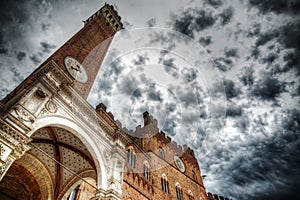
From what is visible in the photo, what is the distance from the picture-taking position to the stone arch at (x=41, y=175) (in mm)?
10797

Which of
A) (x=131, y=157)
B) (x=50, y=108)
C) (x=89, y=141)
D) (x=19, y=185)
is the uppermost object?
(x=131, y=157)

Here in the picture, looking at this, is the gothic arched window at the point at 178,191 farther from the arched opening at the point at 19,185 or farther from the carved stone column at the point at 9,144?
the carved stone column at the point at 9,144

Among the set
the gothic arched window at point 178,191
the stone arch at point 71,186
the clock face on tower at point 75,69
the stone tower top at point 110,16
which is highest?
the stone tower top at point 110,16

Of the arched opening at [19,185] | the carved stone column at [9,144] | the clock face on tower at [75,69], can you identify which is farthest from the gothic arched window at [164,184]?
the carved stone column at [9,144]

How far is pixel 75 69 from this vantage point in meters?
13.7

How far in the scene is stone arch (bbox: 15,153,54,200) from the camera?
10.8 meters

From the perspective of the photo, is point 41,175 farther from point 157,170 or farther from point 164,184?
point 164,184

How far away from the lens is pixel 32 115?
6969 mm

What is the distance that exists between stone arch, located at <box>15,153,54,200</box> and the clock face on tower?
539 centimetres

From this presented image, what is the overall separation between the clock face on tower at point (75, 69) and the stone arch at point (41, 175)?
539cm

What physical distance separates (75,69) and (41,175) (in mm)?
6676

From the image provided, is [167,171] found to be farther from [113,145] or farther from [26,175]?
[26,175]

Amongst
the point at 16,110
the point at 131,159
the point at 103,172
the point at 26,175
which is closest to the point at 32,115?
the point at 16,110

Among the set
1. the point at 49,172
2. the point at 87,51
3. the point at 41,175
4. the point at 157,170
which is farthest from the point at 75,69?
the point at 157,170
